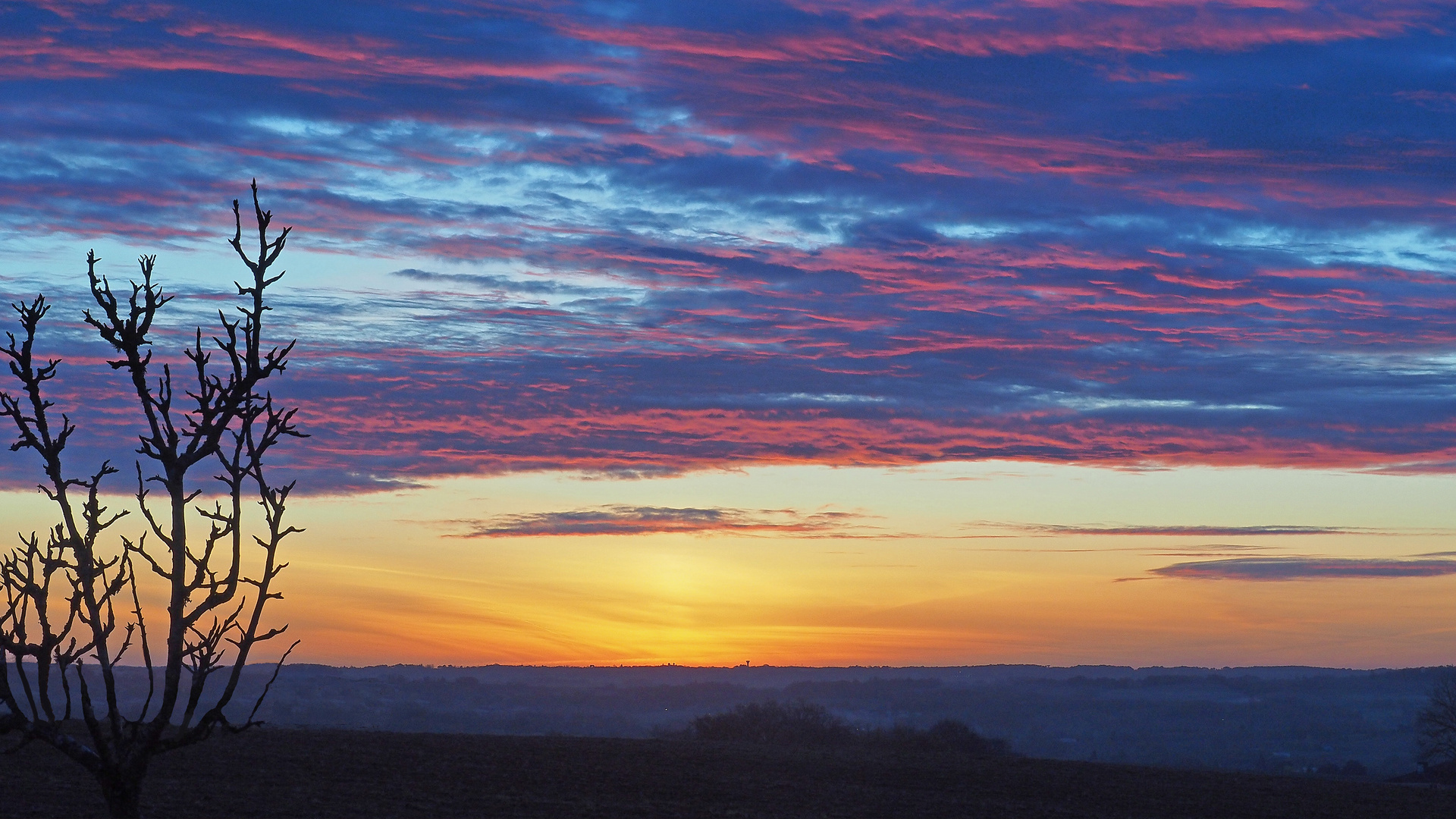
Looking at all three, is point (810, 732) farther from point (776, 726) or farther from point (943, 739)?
point (943, 739)

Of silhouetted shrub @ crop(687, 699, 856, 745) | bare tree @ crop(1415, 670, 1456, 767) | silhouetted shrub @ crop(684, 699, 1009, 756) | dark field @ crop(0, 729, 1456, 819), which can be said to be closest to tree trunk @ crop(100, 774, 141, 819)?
dark field @ crop(0, 729, 1456, 819)

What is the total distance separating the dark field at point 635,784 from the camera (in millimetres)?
30625

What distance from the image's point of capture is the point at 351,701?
143250 mm

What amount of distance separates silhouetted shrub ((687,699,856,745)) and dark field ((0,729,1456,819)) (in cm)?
1439

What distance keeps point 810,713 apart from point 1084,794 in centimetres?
3056

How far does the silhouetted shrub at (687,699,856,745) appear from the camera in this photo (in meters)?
67.3

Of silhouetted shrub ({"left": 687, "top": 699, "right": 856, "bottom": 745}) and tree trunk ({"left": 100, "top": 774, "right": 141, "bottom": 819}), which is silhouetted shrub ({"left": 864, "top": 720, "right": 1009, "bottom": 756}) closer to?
silhouetted shrub ({"left": 687, "top": 699, "right": 856, "bottom": 745})

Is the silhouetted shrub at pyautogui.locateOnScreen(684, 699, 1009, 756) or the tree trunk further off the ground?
the tree trunk

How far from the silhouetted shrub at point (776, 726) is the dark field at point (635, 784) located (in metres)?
14.4

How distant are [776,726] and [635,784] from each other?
103ft

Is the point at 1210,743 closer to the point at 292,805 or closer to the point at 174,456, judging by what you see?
the point at 292,805

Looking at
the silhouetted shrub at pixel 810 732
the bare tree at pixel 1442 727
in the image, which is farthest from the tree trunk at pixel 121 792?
the bare tree at pixel 1442 727

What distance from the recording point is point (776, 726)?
6931 cm

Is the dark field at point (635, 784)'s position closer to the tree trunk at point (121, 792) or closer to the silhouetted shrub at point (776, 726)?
the silhouetted shrub at point (776, 726)
